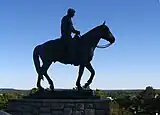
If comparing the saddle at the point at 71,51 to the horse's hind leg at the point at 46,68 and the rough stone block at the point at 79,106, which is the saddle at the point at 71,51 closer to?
the horse's hind leg at the point at 46,68

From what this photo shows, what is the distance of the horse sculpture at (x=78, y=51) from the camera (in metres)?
11.7

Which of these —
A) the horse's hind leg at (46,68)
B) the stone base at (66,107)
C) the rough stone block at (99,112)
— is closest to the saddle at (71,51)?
the horse's hind leg at (46,68)

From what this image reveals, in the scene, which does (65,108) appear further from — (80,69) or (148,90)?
(148,90)

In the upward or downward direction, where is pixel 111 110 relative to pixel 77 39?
downward

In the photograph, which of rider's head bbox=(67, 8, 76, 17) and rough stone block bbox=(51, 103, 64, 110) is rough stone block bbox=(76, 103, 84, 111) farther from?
rider's head bbox=(67, 8, 76, 17)

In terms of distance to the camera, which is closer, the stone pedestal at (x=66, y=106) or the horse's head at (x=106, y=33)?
the stone pedestal at (x=66, y=106)

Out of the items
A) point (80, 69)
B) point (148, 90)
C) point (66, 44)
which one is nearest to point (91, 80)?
point (80, 69)

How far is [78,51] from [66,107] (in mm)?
1469

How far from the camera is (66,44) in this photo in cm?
1173

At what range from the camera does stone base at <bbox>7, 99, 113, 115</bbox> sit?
11.4 meters

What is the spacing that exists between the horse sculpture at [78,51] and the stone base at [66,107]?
1.99 ft

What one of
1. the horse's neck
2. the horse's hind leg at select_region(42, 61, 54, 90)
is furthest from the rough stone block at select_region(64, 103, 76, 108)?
the horse's neck

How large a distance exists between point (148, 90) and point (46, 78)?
41.2 meters

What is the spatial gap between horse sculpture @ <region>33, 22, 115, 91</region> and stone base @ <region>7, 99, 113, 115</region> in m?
0.61
